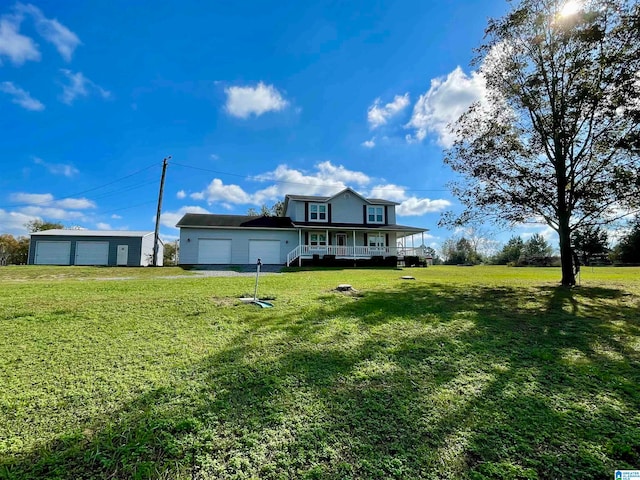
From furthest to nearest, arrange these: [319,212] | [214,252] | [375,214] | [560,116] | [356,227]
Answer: [375,214], [319,212], [356,227], [214,252], [560,116]

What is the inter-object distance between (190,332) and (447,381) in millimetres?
3514

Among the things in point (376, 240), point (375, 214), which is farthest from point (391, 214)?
point (376, 240)

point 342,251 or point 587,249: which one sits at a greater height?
point 587,249

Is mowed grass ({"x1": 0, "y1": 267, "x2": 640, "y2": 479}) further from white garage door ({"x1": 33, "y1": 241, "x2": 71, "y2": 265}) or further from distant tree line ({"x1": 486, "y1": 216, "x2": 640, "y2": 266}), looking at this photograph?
white garage door ({"x1": 33, "y1": 241, "x2": 71, "y2": 265})

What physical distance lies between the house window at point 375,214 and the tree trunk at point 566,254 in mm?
15751

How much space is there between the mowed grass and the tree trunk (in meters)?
5.59

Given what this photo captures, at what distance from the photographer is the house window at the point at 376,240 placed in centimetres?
2506

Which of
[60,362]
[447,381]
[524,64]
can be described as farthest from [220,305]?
[524,64]

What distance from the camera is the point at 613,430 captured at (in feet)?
8.38

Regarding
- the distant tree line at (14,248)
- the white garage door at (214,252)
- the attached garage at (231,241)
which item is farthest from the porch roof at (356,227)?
the distant tree line at (14,248)

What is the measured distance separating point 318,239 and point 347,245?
8.30ft

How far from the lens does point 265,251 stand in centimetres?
2264

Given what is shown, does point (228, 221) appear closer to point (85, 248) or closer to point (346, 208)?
point (346, 208)

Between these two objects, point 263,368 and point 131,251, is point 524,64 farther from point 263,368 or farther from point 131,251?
point 131,251
